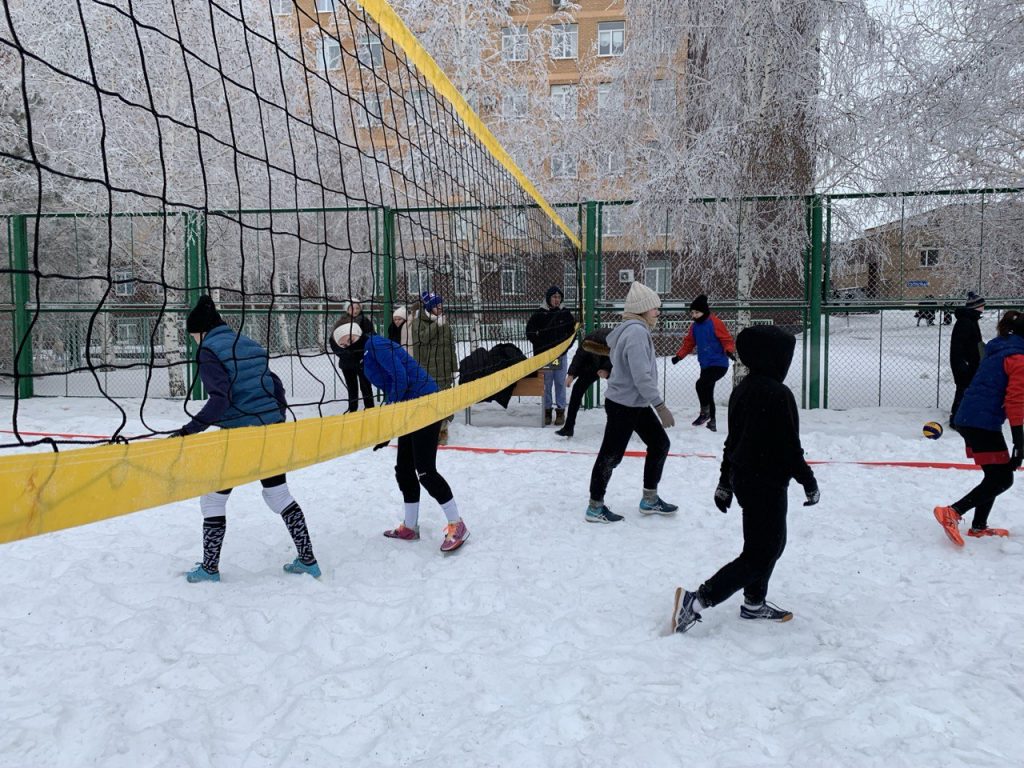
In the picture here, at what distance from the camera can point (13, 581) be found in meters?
3.95

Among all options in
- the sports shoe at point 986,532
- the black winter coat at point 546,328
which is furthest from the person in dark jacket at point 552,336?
the sports shoe at point 986,532

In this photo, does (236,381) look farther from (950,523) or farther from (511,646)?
(950,523)

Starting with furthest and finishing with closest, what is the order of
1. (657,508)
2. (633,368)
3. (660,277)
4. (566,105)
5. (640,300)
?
(566,105)
(660,277)
(657,508)
(640,300)
(633,368)

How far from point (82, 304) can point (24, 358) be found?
0.99 m

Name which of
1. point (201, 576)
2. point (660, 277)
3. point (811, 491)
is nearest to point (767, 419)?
point (811, 491)

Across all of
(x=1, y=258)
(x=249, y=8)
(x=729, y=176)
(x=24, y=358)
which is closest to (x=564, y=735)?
(x=729, y=176)

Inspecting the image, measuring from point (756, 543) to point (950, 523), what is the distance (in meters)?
1.86

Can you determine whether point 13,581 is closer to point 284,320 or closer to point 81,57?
point 284,320

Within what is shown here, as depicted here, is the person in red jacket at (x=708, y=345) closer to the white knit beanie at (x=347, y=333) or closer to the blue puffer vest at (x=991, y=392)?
the blue puffer vest at (x=991, y=392)

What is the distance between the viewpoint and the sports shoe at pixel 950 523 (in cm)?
434

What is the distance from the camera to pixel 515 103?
58.4 ft

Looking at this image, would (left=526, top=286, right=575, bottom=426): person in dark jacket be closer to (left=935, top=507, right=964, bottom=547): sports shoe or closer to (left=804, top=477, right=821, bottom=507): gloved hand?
(left=935, top=507, right=964, bottom=547): sports shoe

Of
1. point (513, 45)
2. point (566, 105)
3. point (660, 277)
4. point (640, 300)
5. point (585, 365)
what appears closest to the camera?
point (640, 300)

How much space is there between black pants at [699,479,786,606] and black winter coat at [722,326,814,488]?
0.05m
